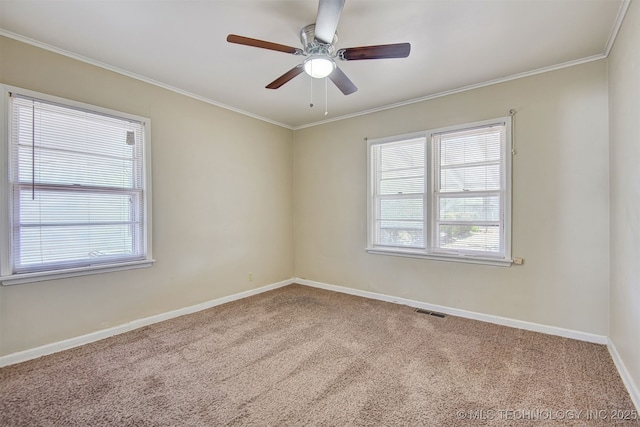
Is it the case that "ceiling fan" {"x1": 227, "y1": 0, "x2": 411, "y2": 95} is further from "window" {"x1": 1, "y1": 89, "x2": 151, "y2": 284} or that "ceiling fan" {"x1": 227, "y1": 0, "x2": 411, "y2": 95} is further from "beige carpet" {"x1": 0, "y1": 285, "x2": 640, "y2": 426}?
"beige carpet" {"x1": 0, "y1": 285, "x2": 640, "y2": 426}

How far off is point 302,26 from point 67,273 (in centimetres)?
288

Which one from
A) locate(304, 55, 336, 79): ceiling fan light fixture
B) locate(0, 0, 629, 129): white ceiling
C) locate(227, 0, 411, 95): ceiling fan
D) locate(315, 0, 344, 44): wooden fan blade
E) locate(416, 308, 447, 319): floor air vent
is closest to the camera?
locate(315, 0, 344, 44): wooden fan blade

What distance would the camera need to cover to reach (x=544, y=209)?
2.92m

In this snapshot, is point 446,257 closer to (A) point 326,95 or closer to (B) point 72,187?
(A) point 326,95

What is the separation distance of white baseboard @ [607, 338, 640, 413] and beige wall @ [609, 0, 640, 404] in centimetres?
2

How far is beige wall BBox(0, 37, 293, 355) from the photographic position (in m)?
2.51

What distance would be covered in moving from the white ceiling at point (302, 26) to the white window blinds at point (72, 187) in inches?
23.8

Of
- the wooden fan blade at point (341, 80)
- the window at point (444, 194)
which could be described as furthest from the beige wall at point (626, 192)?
the wooden fan blade at point (341, 80)

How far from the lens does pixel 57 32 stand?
2.33 meters

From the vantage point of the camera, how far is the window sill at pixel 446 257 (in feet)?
10.4

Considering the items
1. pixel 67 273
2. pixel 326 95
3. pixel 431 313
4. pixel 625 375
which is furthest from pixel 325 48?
pixel 625 375

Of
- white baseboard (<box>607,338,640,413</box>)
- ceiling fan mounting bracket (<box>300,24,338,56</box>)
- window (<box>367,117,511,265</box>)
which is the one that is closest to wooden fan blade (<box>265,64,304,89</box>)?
ceiling fan mounting bracket (<box>300,24,338,56</box>)

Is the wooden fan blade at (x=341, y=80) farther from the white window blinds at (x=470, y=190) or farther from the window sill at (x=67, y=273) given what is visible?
the window sill at (x=67, y=273)

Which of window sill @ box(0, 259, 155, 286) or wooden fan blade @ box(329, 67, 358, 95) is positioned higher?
wooden fan blade @ box(329, 67, 358, 95)
